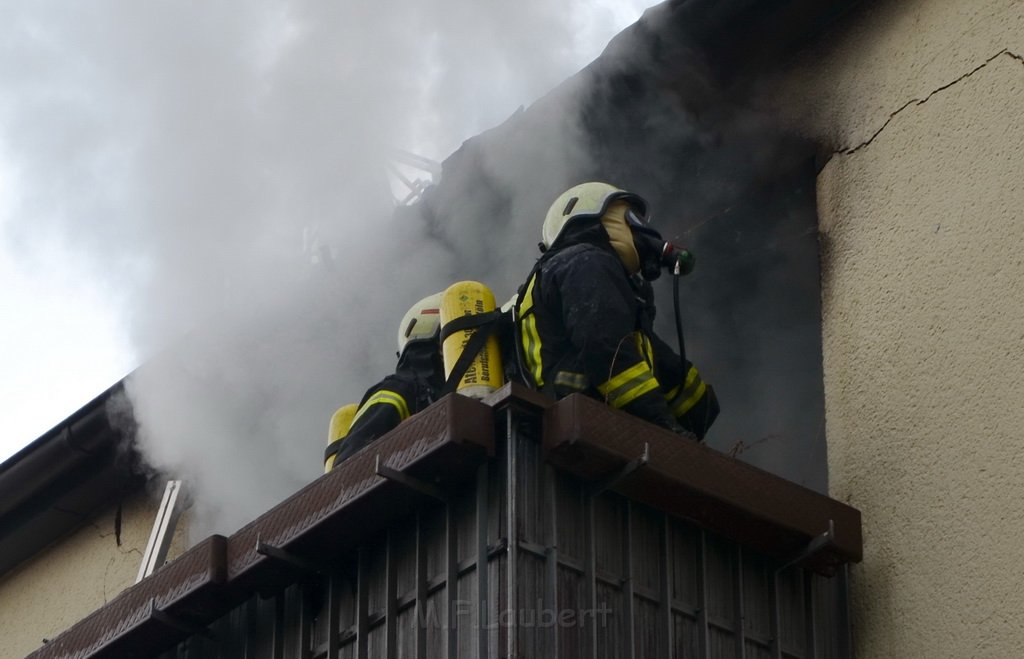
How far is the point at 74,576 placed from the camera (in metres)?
10.2

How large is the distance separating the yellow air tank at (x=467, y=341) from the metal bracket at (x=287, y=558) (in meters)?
0.80

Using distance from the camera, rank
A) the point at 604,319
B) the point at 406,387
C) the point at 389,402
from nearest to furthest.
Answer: the point at 604,319, the point at 389,402, the point at 406,387

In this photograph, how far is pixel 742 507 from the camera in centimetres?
607

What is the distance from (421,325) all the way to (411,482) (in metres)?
1.75

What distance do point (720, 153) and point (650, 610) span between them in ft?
8.56

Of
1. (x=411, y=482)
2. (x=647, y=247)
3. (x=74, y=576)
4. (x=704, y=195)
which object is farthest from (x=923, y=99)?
(x=74, y=576)

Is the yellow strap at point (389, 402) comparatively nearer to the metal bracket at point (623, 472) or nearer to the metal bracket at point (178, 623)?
the metal bracket at point (178, 623)

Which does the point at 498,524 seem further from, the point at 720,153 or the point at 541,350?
the point at 720,153

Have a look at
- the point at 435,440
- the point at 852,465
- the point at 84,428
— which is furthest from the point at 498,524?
the point at 84,428

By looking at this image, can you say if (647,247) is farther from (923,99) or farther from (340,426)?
(340,426)

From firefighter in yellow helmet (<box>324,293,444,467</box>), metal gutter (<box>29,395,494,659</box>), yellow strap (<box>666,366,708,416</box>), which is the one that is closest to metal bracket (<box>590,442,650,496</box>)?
metal gutter (<box>29,395,494,659</box>)

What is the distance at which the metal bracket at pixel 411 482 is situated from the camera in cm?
602

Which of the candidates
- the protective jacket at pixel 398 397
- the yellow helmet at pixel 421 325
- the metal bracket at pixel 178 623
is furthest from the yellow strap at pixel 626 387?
the metal bracket at pixel 178 623

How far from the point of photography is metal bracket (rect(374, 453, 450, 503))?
602 cm
